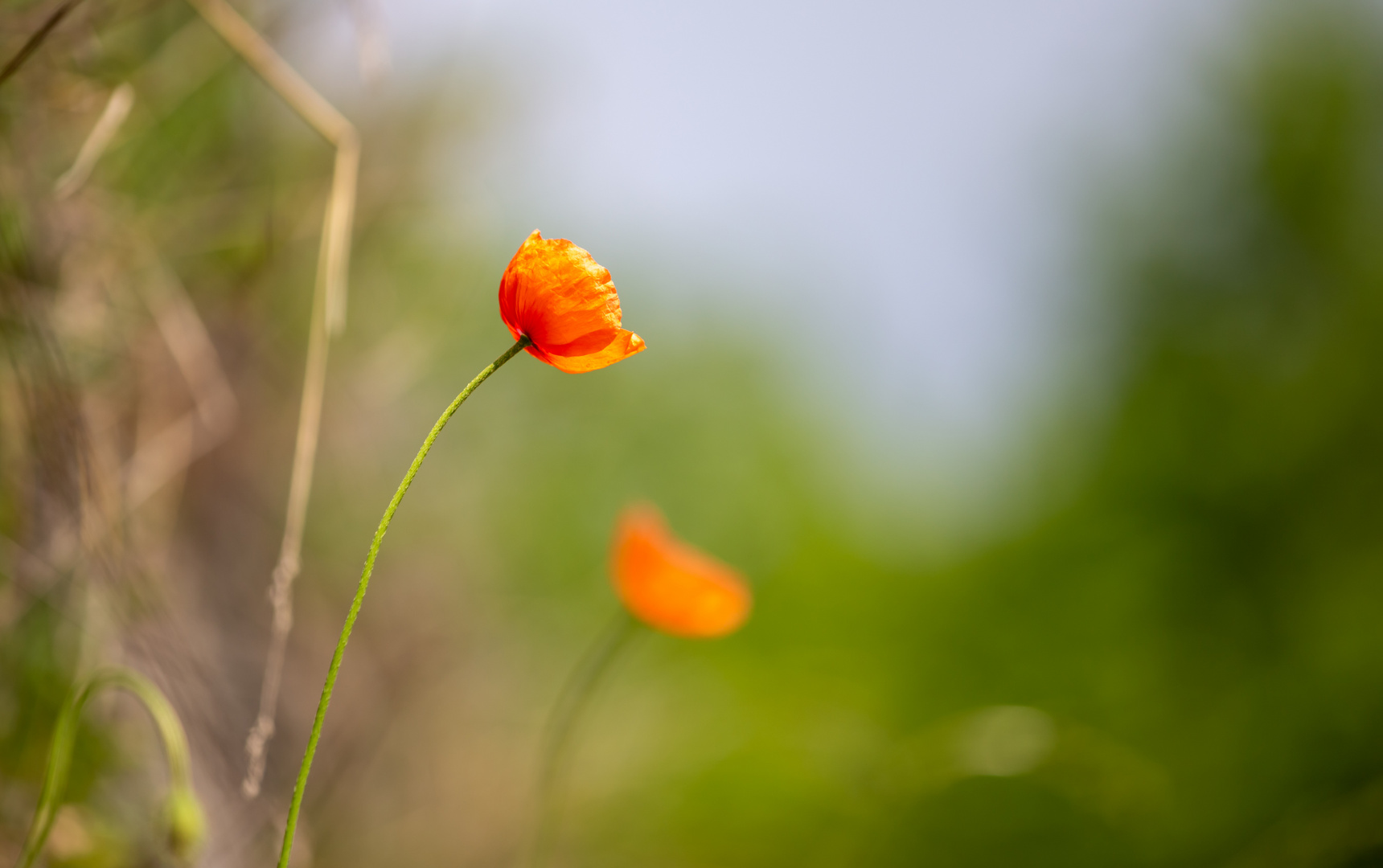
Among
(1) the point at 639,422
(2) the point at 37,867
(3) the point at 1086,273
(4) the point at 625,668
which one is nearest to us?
(2) the point at 37,867

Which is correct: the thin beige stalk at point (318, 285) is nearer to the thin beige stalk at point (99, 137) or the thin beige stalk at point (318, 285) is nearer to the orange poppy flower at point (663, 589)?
the thin beige stalk at point (99, 137)

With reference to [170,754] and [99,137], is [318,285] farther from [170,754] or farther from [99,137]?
[170,754]

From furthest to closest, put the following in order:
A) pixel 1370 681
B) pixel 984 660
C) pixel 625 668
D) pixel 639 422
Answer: pixel 639 422
pixel 984 660
pixel 625 668
pixel 1370 681

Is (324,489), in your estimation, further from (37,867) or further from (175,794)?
(175,794)

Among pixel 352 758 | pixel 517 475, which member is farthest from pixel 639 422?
pixel 352 758

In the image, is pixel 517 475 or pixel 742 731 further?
pixel 517 475

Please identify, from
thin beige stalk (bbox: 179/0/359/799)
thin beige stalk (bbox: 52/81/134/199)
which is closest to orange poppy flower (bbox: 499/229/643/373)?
thin beige stalk (bbox: 179/0/359/799)

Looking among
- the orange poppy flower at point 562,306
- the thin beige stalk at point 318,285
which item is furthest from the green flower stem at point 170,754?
the orange poppy flower at point 562,306

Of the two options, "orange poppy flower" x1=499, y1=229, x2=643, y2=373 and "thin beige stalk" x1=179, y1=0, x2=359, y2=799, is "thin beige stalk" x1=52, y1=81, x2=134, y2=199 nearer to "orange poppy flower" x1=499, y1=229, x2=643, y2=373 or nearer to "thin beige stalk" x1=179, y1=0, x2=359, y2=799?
"thin beige stalk" x1=179, y1=0, x2=359, y2=799
